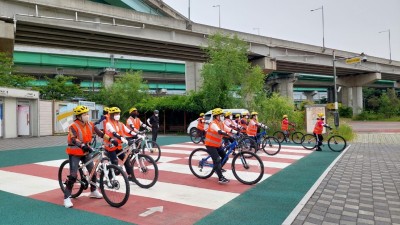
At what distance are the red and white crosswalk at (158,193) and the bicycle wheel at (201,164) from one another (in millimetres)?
172

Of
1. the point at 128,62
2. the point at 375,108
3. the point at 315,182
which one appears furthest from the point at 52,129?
the point at 375,108

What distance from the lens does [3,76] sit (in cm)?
2492

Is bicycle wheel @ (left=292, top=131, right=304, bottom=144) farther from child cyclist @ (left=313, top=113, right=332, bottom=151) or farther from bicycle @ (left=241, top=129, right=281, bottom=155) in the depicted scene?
bicycle @ (left=241, top=129, right=281, bottom=155)

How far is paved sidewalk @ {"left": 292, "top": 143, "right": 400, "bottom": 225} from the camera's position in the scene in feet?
16.1

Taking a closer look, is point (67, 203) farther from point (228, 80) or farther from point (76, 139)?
point (228, 80)

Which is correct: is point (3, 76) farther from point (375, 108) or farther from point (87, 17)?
point (375, 108)

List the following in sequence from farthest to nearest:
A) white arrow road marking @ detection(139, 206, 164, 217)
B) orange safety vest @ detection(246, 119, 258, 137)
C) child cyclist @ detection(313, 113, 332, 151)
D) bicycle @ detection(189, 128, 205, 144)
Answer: bicycle @ detection(189, 128, 205, 144)
child cyclist @ detection(313, 113, 332, 151)
orange safety vest @ detection(246, 119, 258, 137)
white arrow road marking @ detection(139, 206, 164, 217)

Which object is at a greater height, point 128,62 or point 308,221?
point 128,62

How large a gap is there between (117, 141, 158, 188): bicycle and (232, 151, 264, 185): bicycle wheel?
1.89 metres

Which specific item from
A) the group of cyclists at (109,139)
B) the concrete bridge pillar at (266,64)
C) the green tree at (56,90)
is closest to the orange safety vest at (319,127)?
the group of cyclists at (109,139)

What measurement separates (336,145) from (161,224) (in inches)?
446

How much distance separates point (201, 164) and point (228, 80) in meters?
17.9

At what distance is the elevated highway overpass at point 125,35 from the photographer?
68.4ft

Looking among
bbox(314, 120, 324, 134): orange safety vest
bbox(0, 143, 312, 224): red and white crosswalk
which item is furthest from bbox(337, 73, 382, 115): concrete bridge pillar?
bbox(0, 143, 312, 224): red and white crosswalk
